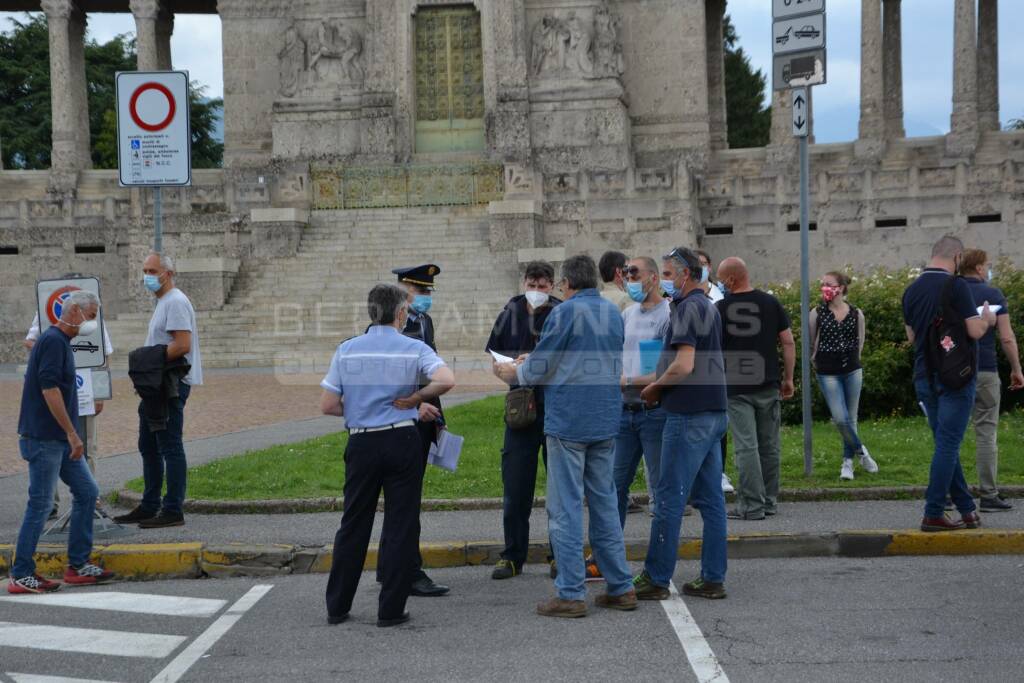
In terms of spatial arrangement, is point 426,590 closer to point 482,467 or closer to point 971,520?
point 971,520

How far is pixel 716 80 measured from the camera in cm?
4550

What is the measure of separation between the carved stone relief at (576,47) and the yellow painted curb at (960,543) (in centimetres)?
3135

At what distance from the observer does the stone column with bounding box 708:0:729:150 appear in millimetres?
44844

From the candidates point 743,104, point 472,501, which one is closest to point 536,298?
point 472,501

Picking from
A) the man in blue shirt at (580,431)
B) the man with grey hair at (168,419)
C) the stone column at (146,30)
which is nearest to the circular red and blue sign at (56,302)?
the man with grey hair at (168,419)

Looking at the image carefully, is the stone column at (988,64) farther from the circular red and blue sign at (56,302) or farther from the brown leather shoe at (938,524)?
the circular red and blue sign at (56,302)

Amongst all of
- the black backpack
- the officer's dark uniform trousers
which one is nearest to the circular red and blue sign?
the officer's dark uniform trousers

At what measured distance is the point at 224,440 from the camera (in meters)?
15.5

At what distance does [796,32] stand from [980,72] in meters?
33.8

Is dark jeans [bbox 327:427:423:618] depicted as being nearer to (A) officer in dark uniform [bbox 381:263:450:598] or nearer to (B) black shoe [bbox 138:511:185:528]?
(A) officer in dark uniform [bbox 381:263:450:598]

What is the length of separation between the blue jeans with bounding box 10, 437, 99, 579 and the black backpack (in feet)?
19.7

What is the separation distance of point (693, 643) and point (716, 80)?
1594 inches

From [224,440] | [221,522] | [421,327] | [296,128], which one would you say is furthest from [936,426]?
[296,128]

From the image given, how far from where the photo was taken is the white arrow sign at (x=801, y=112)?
462 inches
